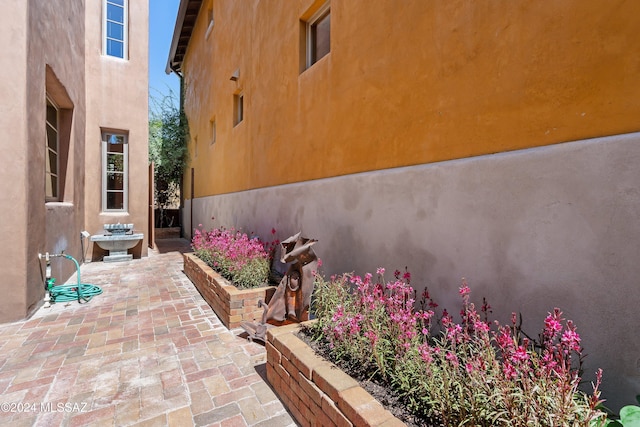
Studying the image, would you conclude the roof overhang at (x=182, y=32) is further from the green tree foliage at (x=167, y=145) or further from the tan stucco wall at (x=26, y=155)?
the tan stucco wall at (x=26, y=155)

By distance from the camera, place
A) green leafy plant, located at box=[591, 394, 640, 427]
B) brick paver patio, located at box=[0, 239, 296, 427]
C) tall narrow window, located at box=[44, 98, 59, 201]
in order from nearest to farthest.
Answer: green leafy plant, located at box=[591, 394, 640, 427] → brick paver patio, located at box=[0, 239, 296, 427] → tall narrow window, located at box=[44, 98, 59, 201]

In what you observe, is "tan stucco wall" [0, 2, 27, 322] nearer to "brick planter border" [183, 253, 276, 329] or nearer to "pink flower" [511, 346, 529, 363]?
"brick planter border" [183, 253, 276, 329]

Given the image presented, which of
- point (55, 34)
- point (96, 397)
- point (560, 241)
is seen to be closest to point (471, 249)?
point (560, 241)

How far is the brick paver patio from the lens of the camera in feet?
7.19

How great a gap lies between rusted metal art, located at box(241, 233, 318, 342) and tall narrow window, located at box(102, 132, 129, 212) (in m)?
6.87

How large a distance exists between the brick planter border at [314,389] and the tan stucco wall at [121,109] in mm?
7307

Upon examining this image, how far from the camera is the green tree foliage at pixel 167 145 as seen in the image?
13719mm

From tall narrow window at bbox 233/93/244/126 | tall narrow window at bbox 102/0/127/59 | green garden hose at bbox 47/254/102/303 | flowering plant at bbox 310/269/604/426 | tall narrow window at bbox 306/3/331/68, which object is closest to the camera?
flowering plant at bbox 310/269/604/426

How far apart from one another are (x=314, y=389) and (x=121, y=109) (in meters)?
8.90

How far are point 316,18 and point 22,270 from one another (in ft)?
16.8

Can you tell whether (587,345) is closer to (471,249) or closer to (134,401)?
(471,249)

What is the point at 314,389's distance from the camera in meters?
1.95

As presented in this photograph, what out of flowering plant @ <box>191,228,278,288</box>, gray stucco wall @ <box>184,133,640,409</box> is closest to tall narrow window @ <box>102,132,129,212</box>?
flowering plant @ <box>191,228,278,288</box>

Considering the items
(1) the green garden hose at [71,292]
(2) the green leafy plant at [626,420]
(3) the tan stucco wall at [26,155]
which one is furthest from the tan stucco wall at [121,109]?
(2) the green leafy plant at [626,420]
